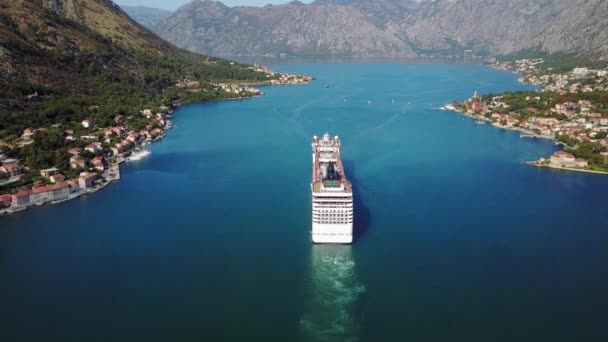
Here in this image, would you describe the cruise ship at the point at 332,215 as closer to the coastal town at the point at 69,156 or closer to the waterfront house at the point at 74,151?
the coastal town at the point at 69,156

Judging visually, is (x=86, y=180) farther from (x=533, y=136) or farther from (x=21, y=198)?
(x=533, y=136)

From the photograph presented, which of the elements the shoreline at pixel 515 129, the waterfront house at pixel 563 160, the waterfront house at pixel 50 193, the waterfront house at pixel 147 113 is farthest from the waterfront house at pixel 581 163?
the waterfront house at pixel 147 113

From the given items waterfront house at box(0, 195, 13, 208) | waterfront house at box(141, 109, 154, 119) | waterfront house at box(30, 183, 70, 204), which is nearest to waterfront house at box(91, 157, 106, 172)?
waterfront house at box(30, 183, 70, 204)

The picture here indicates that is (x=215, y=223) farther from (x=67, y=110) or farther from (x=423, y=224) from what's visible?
(x=67, y=110)

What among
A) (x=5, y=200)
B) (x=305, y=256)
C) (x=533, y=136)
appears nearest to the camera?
(x=305, y=256)

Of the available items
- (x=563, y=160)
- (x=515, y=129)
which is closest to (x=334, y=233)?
(x=563, y=160)

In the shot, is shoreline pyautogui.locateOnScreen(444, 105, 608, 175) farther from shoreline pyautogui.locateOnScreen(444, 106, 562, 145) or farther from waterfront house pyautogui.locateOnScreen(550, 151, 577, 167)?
waterfront house pyautogui.locateOnScreen(550, 151, 577, 167)
